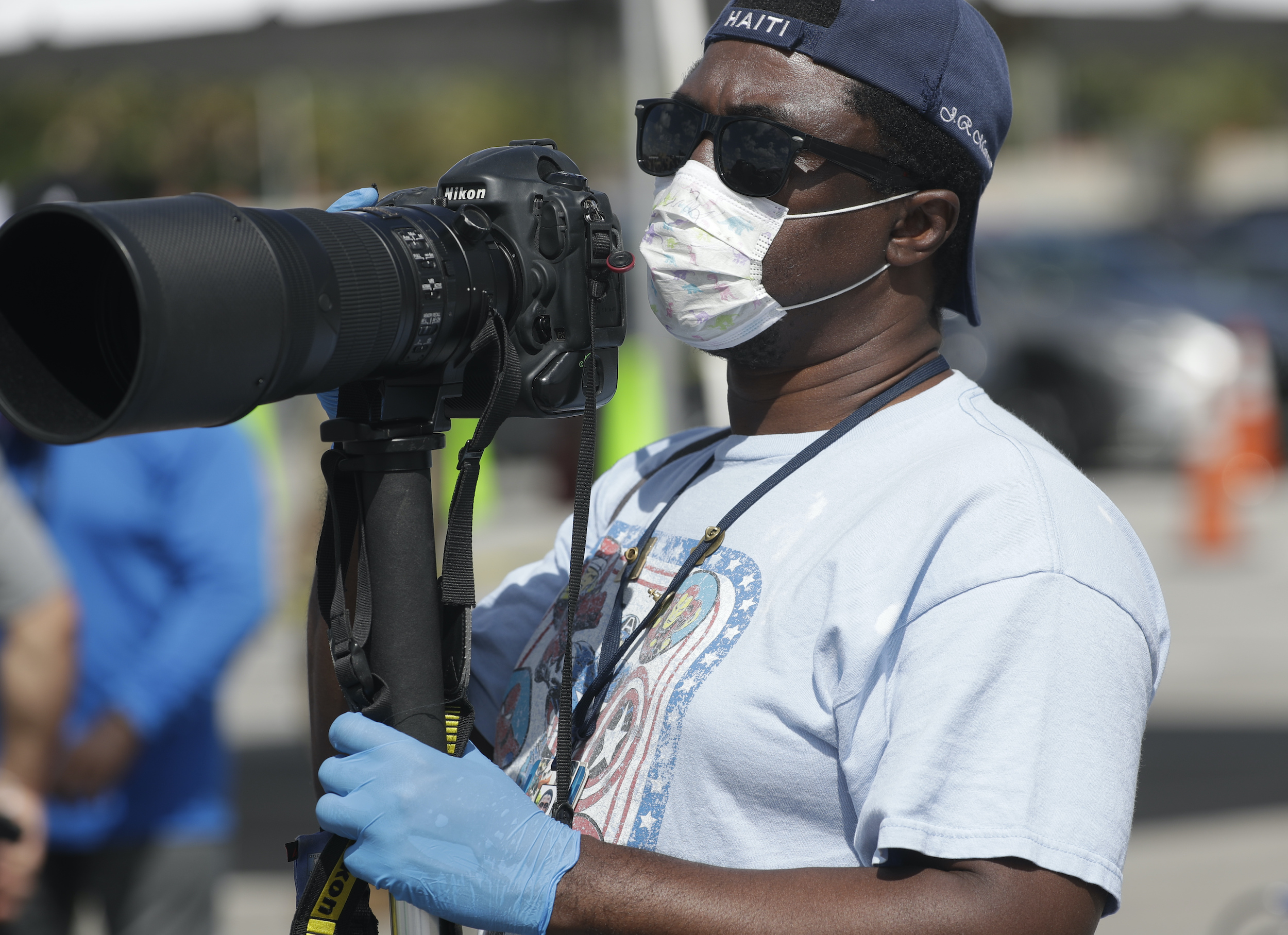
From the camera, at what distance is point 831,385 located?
1659 mm

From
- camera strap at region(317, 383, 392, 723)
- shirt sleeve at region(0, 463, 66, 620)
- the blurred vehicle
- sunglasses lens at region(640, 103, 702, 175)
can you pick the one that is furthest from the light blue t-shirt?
the blurred vehicle

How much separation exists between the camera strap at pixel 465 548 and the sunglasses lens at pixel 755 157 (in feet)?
1.12

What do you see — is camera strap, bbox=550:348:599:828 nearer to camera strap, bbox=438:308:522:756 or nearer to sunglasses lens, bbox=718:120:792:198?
camera strap, bbox=438:308:522:756

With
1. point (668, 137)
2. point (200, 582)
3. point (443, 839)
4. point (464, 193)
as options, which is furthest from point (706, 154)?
point (200, 582)

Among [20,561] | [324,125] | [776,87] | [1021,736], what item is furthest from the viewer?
[324,125]

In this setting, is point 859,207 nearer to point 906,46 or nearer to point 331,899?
Answer: point 906,46

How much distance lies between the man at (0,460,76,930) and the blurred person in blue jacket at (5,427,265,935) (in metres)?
0.25

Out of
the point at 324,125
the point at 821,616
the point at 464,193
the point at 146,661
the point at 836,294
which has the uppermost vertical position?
the point at 324,125

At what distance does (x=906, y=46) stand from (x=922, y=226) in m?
0.21

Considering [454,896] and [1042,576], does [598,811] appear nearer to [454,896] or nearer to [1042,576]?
[454,896]

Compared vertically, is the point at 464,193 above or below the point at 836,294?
above

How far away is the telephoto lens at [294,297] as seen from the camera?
1.21m

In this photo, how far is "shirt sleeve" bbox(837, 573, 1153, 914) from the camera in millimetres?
1241

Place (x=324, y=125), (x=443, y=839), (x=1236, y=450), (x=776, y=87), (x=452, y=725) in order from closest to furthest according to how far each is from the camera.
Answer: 1. (x=443, y=839)
2. (x=452, y=725)
3. (x=776, y=87)
4. (x=1236, y=450)
5. (x=324, y=125)
